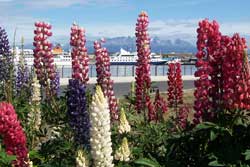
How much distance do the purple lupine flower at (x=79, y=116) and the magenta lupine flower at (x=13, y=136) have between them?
58 centimetres

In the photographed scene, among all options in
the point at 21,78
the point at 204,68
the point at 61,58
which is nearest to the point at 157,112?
the point at 21,78

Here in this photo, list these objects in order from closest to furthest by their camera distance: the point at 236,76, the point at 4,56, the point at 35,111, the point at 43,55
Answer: the point at 236,76
the point at 35,111
the point at 43,55
the point at 4,56

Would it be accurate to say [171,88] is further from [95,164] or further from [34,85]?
[95,164]

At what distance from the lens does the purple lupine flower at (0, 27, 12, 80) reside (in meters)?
10.7

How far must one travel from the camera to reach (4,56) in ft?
36.3

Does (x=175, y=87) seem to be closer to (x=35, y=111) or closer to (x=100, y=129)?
(x=35, y=111)

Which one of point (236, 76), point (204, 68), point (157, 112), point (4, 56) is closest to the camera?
point (236, 76)

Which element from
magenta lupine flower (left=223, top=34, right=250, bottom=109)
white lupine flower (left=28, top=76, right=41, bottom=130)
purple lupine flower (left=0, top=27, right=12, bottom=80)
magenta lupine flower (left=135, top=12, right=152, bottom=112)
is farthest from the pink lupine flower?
purple lupine flower (left=0, top=27, right=12, bottom=80)

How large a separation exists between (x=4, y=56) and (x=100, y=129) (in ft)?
23.2

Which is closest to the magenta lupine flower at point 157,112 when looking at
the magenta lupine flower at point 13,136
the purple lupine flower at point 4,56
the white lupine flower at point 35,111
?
the white lupine flower at point 35,111

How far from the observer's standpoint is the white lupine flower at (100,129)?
4.36 m

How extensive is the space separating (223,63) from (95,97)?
209cm

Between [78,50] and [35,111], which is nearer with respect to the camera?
[35,111]

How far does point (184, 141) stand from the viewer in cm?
594
